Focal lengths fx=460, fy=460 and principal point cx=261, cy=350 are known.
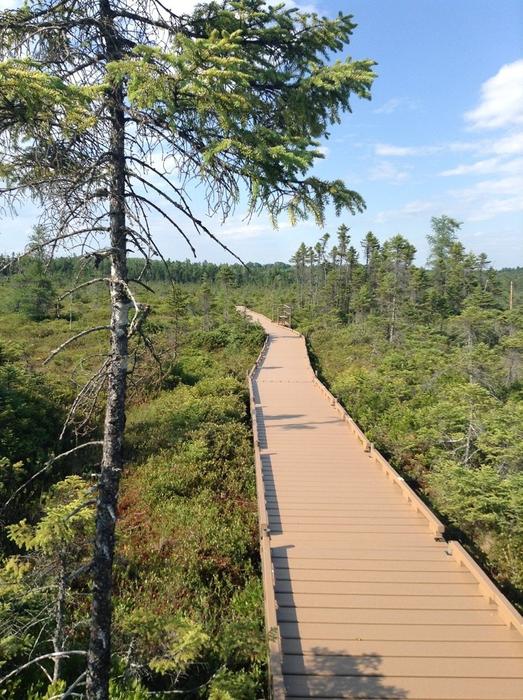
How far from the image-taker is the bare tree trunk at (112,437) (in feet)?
11.8

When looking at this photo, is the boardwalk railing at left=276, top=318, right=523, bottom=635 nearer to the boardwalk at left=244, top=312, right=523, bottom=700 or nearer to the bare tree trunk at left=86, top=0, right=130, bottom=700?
the boardwalk at left=244, top=312, right=523, bottom=700

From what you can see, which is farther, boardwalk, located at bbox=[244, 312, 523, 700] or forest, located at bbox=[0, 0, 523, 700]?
boardwalk, located at bbox=[244, 312, 523, 700]

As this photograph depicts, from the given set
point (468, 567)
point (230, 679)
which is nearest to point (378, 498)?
point (468, 567)

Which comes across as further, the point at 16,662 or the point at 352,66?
the point at 16,662

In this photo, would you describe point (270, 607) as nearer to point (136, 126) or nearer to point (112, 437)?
point (112, 437)

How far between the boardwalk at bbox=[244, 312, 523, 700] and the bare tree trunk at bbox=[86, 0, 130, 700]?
184 centimetres

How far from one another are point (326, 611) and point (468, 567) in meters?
2.37

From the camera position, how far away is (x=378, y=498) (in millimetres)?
8922

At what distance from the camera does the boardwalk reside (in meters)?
4.83

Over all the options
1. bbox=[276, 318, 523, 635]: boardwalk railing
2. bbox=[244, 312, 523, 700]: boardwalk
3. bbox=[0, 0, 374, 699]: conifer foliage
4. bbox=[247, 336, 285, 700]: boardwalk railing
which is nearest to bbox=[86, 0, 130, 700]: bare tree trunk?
bbox=[0, 0, 374, 699]: conifer foliage

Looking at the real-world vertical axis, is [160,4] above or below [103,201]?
above

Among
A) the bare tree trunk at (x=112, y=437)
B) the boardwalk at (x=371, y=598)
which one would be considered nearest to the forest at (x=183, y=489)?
the bare tree trunk at (x=112, y=437)

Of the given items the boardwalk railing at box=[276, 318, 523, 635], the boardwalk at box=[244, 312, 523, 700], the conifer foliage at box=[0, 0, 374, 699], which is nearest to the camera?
the conifer foliage at box=[0, 0, 374, 699]

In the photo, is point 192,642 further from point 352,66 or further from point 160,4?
point 160,4
